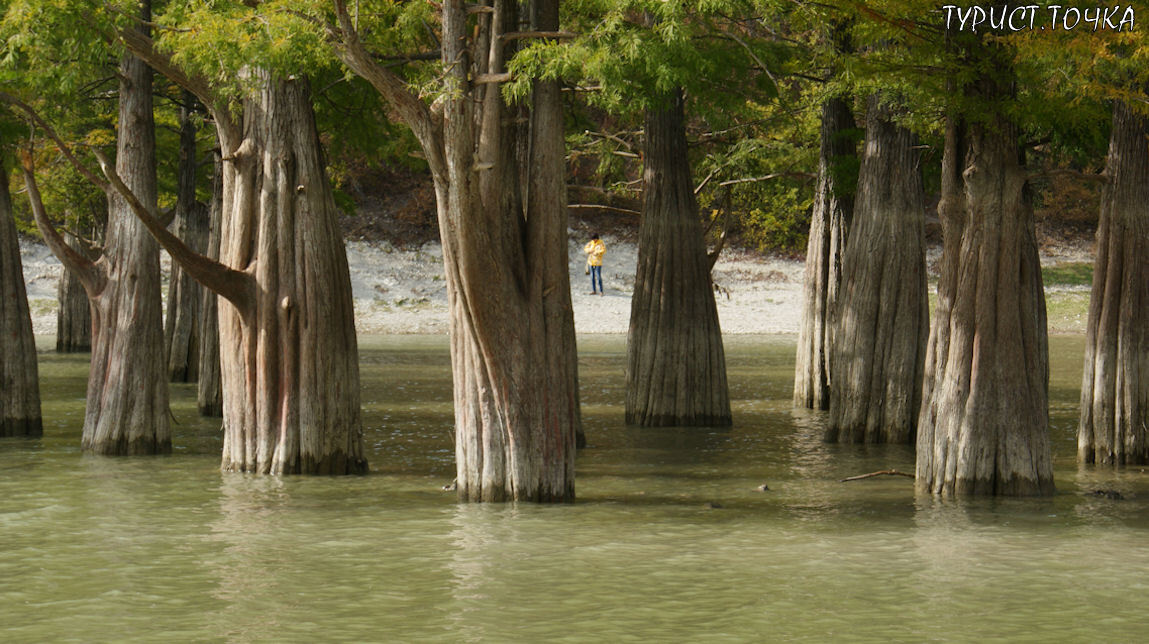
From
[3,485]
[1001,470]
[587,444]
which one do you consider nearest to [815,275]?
[587,444]

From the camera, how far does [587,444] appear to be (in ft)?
59.6

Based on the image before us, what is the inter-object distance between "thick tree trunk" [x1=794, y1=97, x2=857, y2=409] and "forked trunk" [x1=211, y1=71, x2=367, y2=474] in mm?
8804

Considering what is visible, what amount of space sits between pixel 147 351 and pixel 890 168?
904 cm

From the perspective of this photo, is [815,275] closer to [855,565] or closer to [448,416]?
[448,416]

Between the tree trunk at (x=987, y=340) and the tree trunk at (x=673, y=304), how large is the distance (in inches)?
265

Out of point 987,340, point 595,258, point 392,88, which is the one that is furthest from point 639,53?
A: point 595,258

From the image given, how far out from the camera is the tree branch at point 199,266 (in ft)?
46.3

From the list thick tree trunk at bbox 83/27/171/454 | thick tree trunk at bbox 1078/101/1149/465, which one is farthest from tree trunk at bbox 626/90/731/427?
thick tree trunk at bbox 83/27/171/454

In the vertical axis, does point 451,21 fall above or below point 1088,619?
above

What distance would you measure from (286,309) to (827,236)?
387 inches

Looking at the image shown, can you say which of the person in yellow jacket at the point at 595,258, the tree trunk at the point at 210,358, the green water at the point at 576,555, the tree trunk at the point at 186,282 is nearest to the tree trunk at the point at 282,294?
the green water at the point at 576,555

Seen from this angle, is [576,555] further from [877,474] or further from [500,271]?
[877,474]

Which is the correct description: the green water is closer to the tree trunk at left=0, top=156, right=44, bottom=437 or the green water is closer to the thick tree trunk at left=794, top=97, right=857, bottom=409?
the tree trunk at left=0, top=156, right=44, bottom=437

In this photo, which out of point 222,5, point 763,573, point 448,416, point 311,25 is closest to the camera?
point 763,573
